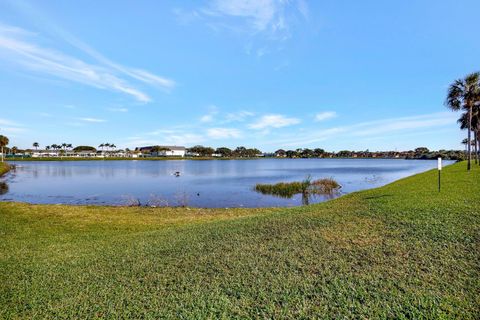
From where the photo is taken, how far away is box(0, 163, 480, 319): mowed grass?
175 inches

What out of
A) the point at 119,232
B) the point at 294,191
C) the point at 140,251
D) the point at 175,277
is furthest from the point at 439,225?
the point at 294,191

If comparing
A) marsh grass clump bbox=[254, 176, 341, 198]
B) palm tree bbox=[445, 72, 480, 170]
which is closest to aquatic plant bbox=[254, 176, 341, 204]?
marsh grass clump bbox=[254, 176, 341, 198]

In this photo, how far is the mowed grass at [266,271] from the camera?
4457mm

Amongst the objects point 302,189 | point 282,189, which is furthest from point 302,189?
point 282,189

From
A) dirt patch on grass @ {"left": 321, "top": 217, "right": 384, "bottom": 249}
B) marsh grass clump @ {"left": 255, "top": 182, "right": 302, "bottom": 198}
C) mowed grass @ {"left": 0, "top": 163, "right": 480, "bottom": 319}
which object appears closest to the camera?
mowed grass @ {"left": 0, "top": 163, "right": 480, "bottom": 319}

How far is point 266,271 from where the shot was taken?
5.62m

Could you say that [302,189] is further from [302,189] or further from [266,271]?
[266,271]

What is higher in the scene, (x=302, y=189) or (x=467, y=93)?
(x=467, y=93)

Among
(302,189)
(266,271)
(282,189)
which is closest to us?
(266,271)

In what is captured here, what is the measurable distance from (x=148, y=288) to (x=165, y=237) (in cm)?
356

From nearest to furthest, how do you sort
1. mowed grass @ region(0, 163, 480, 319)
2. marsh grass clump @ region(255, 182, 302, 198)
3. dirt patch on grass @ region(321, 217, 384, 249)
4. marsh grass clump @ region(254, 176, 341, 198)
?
1. mowed grass @ region(0, 163, 480, 319)
2. dirt patch on grass @ region(321, 217, 384, 249)
3. marsh grass clump @ region(254, 176, 341, 198)
4. marsh grass clump @ region(255, 182, 302, 198)

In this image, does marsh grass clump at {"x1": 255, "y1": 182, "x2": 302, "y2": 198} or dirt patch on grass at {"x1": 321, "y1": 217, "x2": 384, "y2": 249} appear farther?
marsh grass clump at {"x1": 255, "y1": 182, "x2": 302, "y2": 198}

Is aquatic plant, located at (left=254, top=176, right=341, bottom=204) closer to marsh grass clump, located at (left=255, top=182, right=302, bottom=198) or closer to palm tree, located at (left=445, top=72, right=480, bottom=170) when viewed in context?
marsh grass clump, located at (left=255, top=182, right=302, bottom=198)

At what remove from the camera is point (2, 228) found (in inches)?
436
